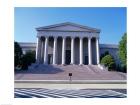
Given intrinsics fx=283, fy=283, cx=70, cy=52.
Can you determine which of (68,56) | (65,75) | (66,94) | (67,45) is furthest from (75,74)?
(66,94)

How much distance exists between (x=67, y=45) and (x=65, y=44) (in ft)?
2.21

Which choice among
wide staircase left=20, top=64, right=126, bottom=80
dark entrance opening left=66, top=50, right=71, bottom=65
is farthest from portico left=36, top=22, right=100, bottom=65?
wide staircase left=20, top=64, right=126, bottom=80

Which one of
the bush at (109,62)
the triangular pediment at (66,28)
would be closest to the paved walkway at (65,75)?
the bush at (109,62)

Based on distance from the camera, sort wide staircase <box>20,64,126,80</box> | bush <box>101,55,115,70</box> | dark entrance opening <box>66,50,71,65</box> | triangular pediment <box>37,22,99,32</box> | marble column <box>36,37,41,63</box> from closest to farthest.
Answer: wide staircase <box>20,64,126,80</box>
bush <box>101,55,115,70</box>
triangular pediment <box>37,22,99,32</box>
marble column <box>36,37,41,63</box>
dark entrance opening <box>66,50,71,65</box>

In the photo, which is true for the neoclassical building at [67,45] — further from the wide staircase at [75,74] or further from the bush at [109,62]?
the wide staircase at [75,74]

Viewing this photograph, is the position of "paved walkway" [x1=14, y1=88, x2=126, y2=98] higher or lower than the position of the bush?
lower

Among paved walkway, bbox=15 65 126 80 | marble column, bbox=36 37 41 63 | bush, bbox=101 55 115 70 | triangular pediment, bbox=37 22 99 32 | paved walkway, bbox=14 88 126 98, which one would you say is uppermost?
triangular pediment, bbox=37 22 99 32

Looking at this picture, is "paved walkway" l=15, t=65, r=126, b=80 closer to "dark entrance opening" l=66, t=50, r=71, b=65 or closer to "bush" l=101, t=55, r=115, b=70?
"bush" l=101, t=55, r=115, b=70

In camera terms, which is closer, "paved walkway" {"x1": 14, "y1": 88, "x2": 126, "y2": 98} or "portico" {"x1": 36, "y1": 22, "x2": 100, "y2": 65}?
"paved walkway" {"x1": 14, "y1": 88, "x2": 126, "y2": 98}

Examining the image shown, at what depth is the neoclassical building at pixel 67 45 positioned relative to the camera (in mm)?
20031

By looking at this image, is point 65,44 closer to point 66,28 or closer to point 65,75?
point 66,28

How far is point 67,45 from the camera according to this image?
848 inches

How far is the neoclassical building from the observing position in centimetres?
2003
